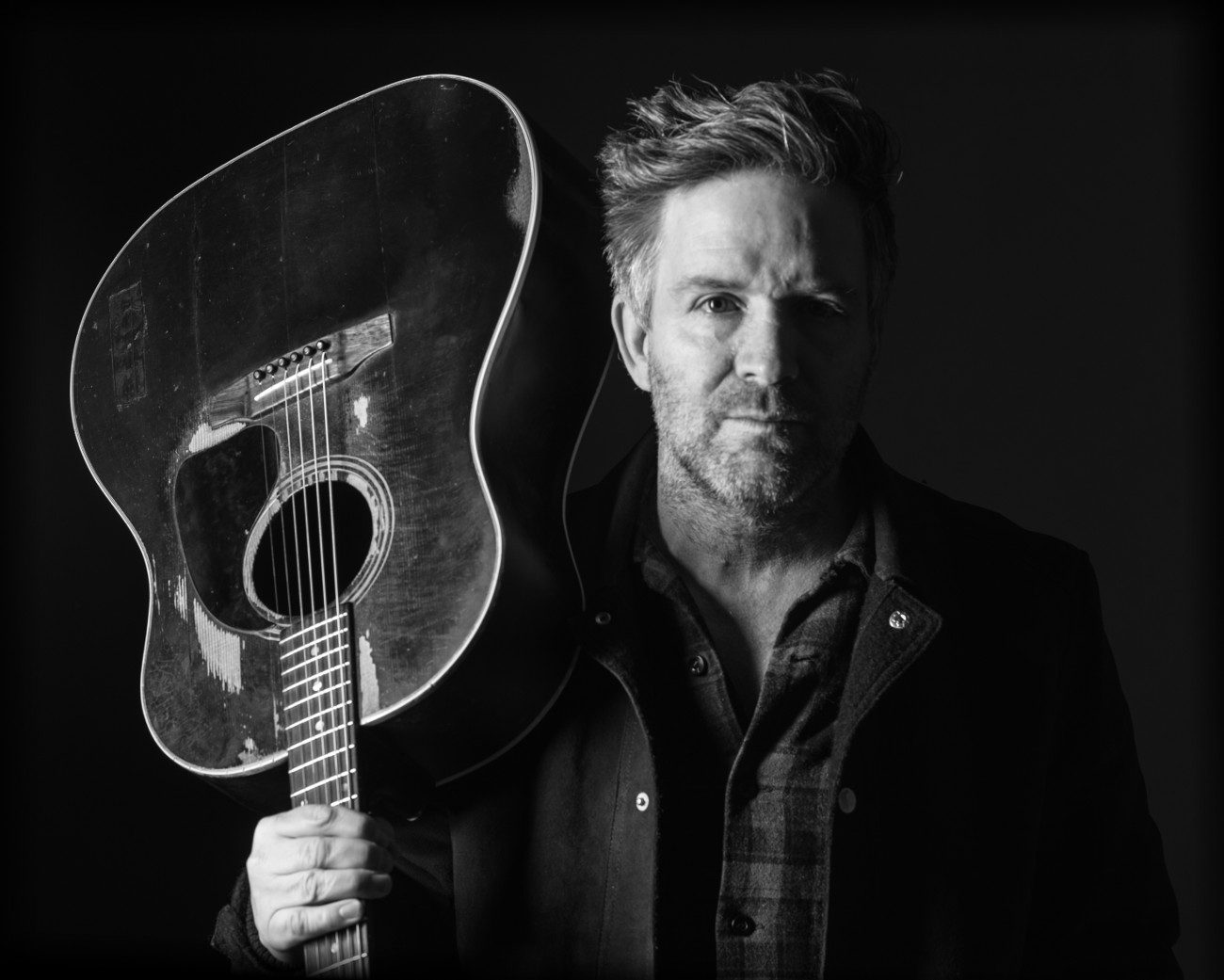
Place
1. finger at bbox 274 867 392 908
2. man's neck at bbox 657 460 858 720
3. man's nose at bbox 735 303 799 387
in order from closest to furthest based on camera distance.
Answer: finger at bbox 274 867 392 908 < man's nose at bbox 735 303 799 387 < man's neck at bbox 657 460 858 720

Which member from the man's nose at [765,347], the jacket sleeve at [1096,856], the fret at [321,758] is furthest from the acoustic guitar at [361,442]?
the jacket sleeve at [1096,856]

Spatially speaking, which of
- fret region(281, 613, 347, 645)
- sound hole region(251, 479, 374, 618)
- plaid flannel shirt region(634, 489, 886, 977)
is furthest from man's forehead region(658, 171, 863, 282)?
fret region(281, 613, 347, 645)

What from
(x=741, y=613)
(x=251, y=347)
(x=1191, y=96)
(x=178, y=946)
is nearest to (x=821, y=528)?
(x=741, y=613)

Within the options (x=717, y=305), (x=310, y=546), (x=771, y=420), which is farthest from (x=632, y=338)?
(x=310, y=546)

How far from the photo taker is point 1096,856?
2041 mm

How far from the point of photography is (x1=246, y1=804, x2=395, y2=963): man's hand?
1.72m

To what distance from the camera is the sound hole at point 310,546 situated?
6.18 ft

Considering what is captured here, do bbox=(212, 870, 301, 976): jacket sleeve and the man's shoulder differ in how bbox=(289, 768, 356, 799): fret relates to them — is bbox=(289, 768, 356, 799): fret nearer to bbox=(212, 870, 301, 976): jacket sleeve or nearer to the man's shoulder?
bbox=(212, 870, 301, 976): jacket sleeve

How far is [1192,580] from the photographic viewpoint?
109 inches

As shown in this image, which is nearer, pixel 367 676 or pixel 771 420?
pixel 367 676

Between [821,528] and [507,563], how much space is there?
587 millimetres

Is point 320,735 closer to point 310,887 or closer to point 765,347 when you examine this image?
point 310,887

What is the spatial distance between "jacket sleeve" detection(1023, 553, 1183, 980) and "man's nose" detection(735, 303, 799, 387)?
62 centimetres

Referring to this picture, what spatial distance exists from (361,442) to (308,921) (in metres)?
0.61
